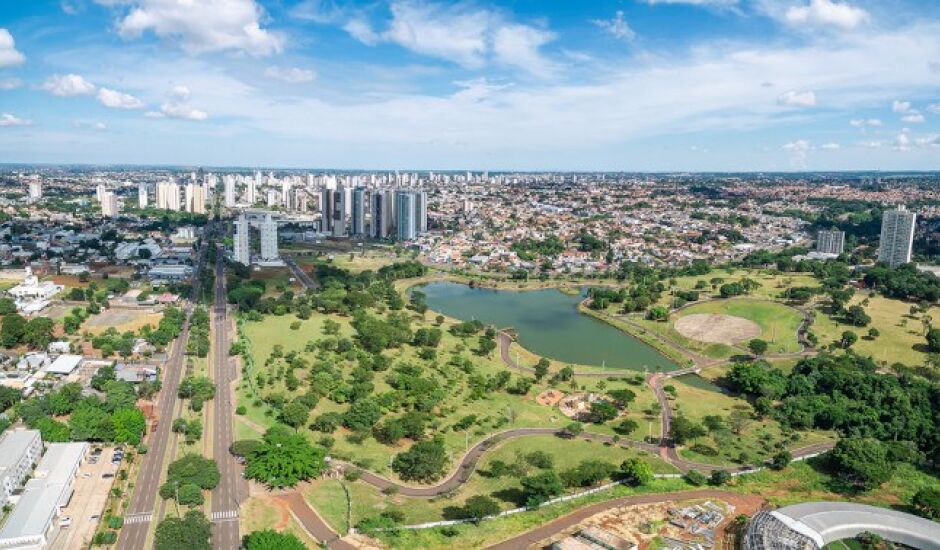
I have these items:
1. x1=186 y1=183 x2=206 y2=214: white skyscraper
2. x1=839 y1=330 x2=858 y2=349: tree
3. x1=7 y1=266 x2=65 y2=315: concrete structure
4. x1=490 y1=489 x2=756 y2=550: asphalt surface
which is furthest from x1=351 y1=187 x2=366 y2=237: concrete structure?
x1=490 y1=489 x2=756 y2=550: asphalt surface

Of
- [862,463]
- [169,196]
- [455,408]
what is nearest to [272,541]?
[455,408]

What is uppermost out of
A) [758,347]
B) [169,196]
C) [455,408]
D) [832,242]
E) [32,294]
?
[169,196]

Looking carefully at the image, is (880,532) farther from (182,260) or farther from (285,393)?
(182,260)

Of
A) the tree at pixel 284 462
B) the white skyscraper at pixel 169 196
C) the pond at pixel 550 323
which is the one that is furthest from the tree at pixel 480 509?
the white skyscraper at pixel 169 196

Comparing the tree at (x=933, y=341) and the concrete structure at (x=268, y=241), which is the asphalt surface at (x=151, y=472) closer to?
the concrete structure at (x=268, y=241)

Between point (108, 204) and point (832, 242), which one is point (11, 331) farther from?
point (832, 242)
